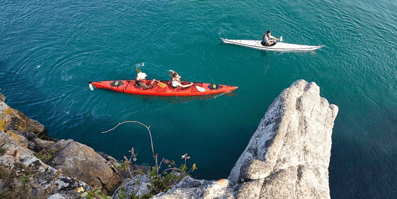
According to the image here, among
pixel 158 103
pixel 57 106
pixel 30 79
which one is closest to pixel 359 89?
pixel 158 103

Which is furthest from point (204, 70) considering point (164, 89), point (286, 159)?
point (286, 159)

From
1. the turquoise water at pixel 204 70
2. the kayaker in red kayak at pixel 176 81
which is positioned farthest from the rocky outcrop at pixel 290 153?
the kayaker in red kayak at pixel 176 81

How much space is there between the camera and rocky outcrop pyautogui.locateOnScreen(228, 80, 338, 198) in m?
5.21

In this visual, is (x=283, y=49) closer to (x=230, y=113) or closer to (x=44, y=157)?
(x=230, y=113)

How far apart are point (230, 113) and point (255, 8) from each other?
976cm

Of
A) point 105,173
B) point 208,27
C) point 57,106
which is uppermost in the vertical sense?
point 208,27

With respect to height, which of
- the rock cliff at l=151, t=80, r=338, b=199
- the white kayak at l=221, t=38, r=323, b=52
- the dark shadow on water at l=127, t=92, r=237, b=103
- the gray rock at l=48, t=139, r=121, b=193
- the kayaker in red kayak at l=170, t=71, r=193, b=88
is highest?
the white kayak at l=221, t=38, r=323, b=52

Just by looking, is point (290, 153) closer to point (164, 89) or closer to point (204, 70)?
point (164, 89)

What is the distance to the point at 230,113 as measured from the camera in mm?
11391

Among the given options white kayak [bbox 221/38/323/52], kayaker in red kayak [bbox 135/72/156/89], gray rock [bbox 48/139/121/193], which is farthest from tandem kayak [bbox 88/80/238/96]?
gray rock [bbox 48/139/121/193]

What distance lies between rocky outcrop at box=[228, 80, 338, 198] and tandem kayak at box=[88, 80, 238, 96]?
432cm

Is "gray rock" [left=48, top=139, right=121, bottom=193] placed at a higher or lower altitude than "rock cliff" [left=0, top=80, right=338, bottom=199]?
lower

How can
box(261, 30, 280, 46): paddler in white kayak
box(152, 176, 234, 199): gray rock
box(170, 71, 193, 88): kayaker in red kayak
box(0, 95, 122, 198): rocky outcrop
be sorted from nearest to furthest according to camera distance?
box(152, 176, 234, 199): gray rock < box(0, 95, 122, 198): rocky outcrop < box(170, 71, 193, 88): kayaker in red kayak < box(261, 30, 280, 46): paddler in white kayak

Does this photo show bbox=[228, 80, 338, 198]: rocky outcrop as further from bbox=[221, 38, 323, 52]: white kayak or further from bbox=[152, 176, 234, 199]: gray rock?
bbox=[221, 38, 323, 52]: white kayak
